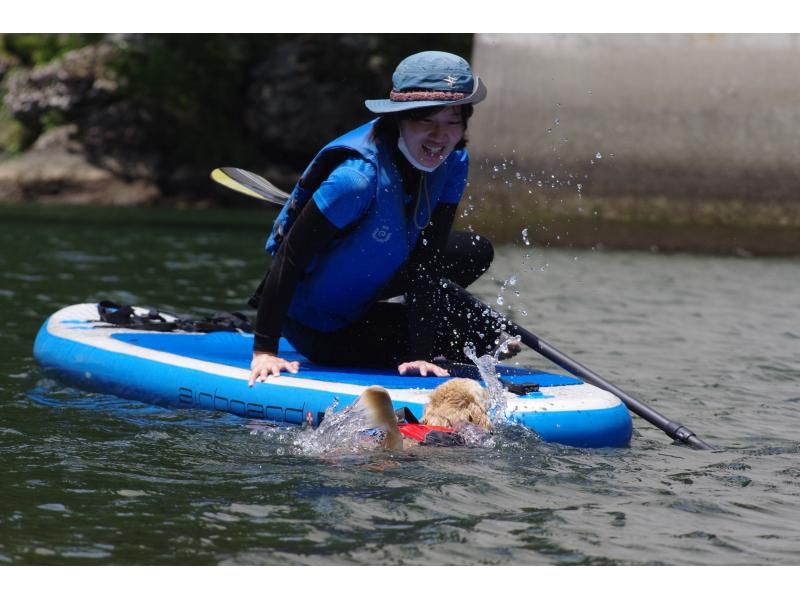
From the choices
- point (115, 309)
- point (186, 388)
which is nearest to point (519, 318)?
point (115, 309)

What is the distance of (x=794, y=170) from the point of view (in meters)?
11.3

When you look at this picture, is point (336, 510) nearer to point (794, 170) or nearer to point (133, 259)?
point (133, 259)

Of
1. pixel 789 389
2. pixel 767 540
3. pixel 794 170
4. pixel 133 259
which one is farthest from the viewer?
pixel 794 170

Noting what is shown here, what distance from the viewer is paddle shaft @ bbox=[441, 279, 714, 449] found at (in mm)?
4348

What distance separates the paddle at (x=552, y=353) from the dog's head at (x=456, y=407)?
27.6 inches

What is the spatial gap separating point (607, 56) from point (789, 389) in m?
6.72

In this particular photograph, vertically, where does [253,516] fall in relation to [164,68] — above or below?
below

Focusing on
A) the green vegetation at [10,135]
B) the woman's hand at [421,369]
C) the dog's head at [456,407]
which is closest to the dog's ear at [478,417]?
the dog's head at [456,407]

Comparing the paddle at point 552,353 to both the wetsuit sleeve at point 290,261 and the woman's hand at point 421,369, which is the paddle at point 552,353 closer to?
the woman's hand at point 421,369

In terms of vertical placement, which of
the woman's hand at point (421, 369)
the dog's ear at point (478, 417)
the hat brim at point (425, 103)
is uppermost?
the hat brim at point (425, 103)

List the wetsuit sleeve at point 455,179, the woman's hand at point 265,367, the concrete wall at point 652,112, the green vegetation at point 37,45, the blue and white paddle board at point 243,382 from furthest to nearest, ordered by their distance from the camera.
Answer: the green vegetation at point 37,45 < the concrete wall at point 652,112 < the wetsuit sleeve at point 455,179 < the woman's hand at point 265,367 < the blue and white paddle board at point 243,382

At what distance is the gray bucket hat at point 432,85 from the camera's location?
4.20 metres

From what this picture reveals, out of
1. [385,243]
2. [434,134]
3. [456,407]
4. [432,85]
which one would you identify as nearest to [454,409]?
[456,407]

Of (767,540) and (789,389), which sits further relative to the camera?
(789,389)
